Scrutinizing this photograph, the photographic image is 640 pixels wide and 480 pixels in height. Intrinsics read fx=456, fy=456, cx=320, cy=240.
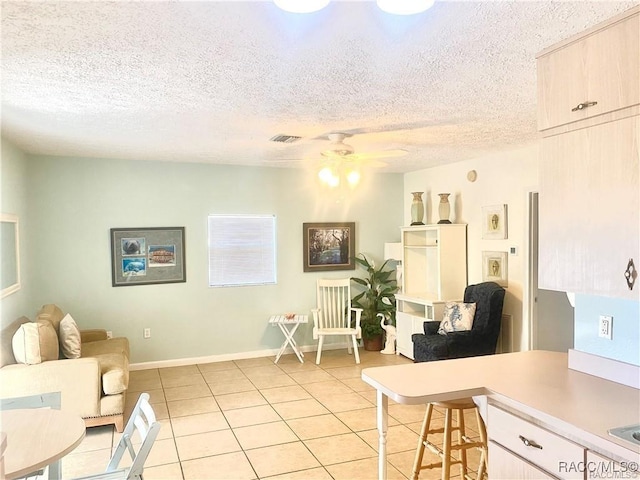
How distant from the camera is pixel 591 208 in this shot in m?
1.89

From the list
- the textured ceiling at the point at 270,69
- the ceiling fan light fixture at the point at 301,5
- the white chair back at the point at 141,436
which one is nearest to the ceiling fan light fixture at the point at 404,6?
the textured ceiling at the point at 270,69

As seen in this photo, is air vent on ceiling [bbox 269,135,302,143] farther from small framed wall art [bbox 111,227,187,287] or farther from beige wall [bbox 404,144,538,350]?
beige wall [bbox 404,144,538,350]

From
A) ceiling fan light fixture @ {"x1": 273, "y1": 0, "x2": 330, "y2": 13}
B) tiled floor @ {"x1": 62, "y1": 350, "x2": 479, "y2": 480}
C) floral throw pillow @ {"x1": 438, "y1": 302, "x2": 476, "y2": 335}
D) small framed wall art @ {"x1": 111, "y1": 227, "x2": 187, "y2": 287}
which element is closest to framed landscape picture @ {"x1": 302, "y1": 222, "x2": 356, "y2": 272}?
tiled floor @ {"x1": 62, "y1": 350, "x2": 479, "y2": 480}

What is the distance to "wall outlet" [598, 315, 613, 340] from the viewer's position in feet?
6.86

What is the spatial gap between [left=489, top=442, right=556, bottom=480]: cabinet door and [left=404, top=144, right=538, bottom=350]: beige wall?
2945 mm

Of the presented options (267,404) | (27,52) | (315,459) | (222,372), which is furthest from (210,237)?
(27,52)

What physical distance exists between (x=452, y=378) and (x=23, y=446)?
5.96 ft

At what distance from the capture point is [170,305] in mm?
5406

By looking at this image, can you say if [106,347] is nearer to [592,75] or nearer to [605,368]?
[605,368]

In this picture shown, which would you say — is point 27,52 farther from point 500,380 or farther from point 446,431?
point 446,431

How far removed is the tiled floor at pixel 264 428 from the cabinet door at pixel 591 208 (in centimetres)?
176

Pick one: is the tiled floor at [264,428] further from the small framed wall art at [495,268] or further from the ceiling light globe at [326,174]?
the ceiling light globe at [326,174]

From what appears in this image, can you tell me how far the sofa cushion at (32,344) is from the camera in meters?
3.42

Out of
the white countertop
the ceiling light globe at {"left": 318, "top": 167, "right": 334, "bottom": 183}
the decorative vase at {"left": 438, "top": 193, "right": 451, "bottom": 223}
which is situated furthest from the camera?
the decorative vase at {"left": 438, "top": 193, "right": 451, "bottom": 223}
